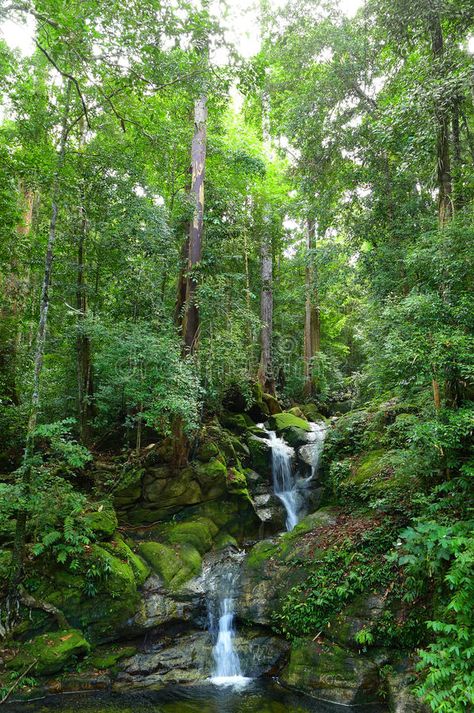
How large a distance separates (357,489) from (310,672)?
11.2 ft

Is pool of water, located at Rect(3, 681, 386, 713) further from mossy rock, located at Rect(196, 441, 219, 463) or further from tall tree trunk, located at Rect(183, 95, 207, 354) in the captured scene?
tall tree trunk, located at Rect(183, 95, 207, 354)

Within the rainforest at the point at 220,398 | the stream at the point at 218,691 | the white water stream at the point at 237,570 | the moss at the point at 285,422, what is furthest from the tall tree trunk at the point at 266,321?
the stream at the point at 218,691

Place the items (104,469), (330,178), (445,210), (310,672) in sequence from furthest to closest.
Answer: (330,178), (104,469), (445,210), (310,672)

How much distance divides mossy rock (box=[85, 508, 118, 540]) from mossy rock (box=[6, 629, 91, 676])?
1637mm

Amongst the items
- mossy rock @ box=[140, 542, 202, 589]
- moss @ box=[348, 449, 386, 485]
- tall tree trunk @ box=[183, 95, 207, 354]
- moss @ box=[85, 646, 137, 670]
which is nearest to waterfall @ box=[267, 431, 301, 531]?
moss @ box=[348, 449, 386, 485]

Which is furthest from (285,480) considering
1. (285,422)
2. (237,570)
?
(237,570)

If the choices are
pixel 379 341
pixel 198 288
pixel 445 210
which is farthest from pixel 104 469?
pixel 445 210

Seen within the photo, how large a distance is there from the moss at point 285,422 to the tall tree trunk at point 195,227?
504 centimetres

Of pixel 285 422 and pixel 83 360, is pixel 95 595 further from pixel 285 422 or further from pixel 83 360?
pixel 285 422

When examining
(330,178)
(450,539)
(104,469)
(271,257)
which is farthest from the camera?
(271,257)

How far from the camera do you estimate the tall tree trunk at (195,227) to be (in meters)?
10.2

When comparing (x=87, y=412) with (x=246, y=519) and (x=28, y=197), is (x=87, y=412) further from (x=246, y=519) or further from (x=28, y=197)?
(x=28, y=197)

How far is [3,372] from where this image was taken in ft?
33.3

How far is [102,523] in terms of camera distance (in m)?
7.92
